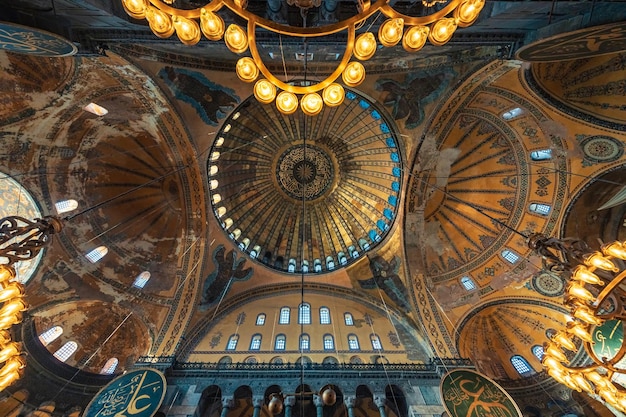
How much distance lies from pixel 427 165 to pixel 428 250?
3.58 meters

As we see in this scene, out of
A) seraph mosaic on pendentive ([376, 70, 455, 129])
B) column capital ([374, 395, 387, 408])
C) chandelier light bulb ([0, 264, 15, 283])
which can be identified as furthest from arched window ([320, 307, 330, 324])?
chandelier light bulb ([0, 264, 15, 283])

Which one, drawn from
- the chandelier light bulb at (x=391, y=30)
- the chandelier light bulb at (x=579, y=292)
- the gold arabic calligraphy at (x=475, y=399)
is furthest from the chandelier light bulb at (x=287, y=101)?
the gold arabic calligraphy at (x=475, y=399)

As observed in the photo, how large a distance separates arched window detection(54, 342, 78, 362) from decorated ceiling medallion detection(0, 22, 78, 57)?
9.26 m

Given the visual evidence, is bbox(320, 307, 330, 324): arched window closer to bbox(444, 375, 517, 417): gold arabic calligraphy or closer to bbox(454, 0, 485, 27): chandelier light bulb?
bbox(444, 375, 517, 417): gold arabic calligraphy

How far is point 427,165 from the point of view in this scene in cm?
998

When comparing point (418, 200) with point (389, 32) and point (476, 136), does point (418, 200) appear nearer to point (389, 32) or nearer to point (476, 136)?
point (476, 136)

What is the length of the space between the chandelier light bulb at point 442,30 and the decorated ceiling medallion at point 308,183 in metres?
5.86

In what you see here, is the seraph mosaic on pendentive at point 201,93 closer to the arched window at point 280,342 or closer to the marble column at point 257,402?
the arched window at point 280,342

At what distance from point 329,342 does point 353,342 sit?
3.03ft

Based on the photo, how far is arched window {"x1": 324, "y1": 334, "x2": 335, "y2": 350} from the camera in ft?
32.1

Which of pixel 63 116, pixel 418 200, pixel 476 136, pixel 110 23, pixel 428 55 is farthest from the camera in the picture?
pixel 418 200

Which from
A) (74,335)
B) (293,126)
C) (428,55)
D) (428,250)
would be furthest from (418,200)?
(74,335)

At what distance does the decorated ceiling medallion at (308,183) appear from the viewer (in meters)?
11.1

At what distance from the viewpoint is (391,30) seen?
4102 mm
